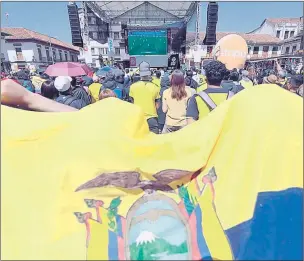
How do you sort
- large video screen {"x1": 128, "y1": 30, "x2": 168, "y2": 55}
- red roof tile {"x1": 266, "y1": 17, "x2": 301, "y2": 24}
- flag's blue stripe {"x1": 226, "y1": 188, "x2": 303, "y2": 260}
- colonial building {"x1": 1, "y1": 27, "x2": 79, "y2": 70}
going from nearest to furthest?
flag's blue stripe {"x1": 226, "y1": 188, "x2": 303, "y2": 260}
large video screen {"x1": 128, "y1": 30, "x2": 168, "y2": 55}
colonial building {"x1": 1, "y1": 27, "x2": 79, "y2": 70}
red roof tile {"x1": 266, "y1": 17, "x2": 301, "y2": 24}

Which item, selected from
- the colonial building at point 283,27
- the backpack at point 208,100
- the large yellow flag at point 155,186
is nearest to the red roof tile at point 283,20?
the colonial building at point 283,27

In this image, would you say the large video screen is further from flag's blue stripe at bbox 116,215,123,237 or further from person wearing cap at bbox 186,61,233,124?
flag's blue stripe at bbox 116,215,123,237

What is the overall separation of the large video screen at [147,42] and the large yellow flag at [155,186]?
23292 mm

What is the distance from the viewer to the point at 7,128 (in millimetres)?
1229

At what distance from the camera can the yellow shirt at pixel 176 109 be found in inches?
124

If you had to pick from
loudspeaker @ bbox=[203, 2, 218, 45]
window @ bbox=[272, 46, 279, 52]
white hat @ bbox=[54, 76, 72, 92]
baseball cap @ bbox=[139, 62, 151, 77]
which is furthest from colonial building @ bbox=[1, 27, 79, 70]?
white hat @ bbox=[54, 76, 72, 92]

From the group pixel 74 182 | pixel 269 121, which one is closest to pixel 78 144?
pixel 74 182

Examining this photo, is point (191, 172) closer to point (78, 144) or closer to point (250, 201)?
point (250, 201)

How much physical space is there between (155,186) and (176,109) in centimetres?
200

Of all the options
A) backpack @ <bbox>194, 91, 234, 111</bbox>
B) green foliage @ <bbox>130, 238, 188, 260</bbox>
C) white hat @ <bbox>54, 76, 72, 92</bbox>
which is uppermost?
white hat @ <bbox>54, 76, 72, 92</bbox>

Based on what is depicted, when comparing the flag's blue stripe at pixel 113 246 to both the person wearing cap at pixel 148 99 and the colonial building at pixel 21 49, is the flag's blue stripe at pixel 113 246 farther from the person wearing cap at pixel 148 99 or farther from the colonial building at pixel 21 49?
the colonial building at pixel 21 49

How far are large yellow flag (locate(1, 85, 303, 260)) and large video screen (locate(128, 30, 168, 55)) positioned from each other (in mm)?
23292

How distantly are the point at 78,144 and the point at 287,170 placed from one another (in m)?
0.91

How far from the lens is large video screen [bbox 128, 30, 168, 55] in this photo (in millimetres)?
23266
